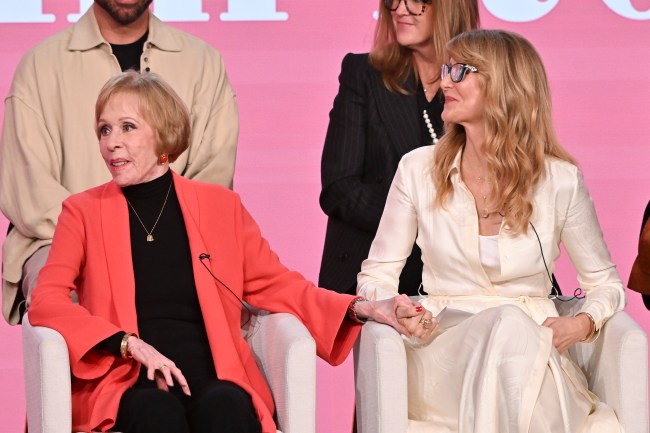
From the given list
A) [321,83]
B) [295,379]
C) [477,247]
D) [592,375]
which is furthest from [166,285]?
[321,83]

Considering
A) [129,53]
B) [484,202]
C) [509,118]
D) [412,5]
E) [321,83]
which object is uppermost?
[412,5]

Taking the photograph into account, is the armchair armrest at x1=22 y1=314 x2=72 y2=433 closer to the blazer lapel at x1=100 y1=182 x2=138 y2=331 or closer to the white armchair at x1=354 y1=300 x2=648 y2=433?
the blazer lapel at x1=100 y1=182 x2=138 y2=331

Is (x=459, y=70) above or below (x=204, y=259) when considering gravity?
above

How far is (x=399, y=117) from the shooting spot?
5.11 metres

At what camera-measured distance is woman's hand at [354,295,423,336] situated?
419 centimetres

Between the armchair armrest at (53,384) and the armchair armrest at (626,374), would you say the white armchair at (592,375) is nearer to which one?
the armchair armrest at (626,374)

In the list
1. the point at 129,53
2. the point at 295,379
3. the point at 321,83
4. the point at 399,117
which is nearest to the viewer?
the point at 295,379

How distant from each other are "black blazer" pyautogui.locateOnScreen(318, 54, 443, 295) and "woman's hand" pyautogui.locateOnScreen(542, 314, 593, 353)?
2.58ft

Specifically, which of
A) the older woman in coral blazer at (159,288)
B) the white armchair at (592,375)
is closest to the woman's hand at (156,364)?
the older woman in coral blazer at (159,288)

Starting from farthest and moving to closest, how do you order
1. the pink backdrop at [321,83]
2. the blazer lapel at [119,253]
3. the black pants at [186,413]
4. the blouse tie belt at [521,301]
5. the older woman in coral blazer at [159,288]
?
the pink backdrop at [321,83], the blouse tie belt at [521,301], the blazer lapel at [119,253], the older woman in coral blazer at [159,288], the black pants at [186,413]

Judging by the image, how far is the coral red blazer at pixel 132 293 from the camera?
4133 mm

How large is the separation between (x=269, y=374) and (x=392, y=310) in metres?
0.40

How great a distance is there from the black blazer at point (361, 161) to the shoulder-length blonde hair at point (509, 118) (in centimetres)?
54

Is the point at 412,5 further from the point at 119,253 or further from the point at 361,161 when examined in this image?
the point at 119,253
